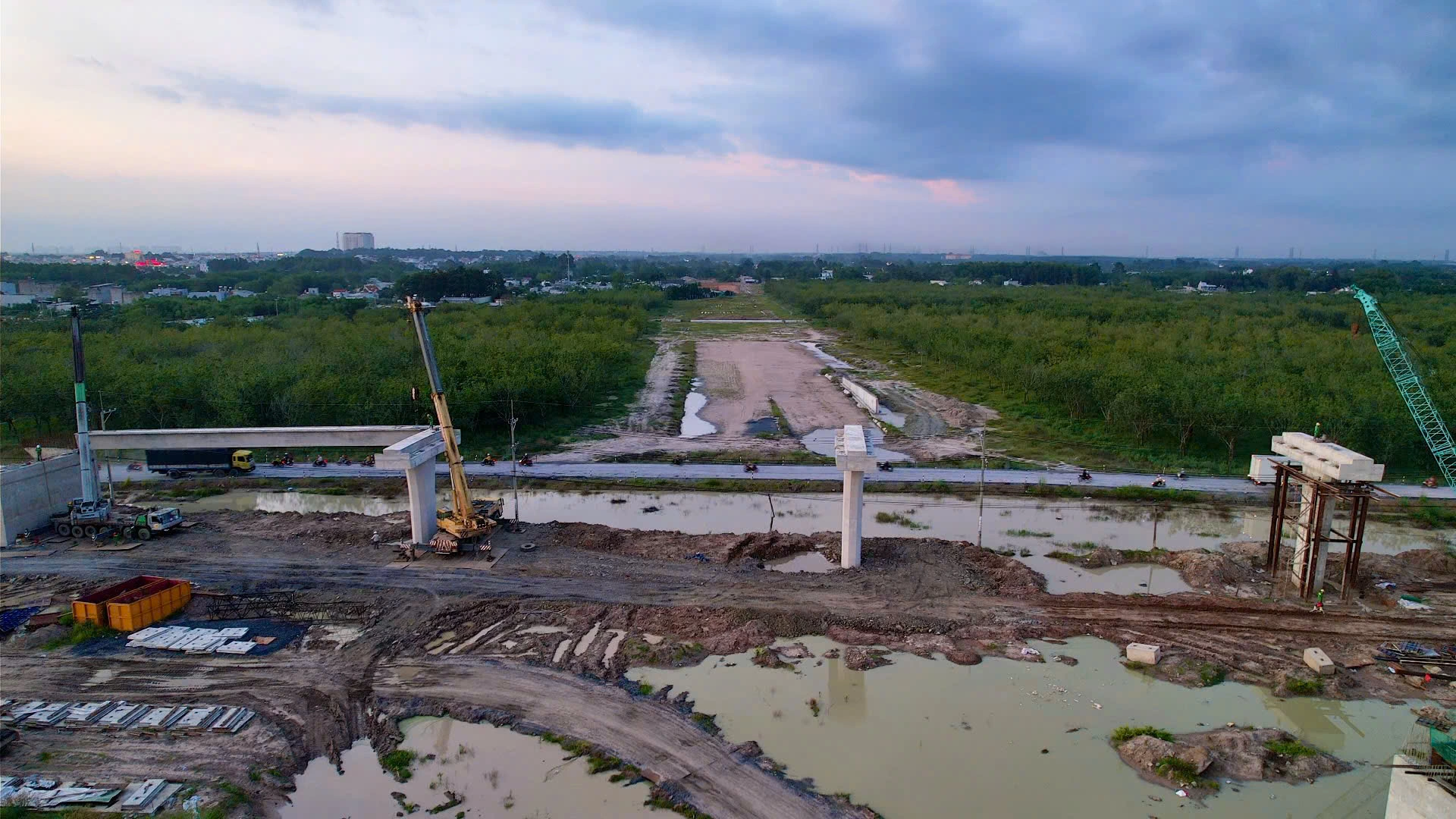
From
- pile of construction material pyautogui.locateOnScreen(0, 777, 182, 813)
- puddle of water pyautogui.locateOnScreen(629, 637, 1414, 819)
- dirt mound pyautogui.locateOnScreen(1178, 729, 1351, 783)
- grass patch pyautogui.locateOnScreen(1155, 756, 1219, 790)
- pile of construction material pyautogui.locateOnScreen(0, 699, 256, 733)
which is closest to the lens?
pile of construction material pyautogui.locateOnScreen(0, 777, 182, 813)

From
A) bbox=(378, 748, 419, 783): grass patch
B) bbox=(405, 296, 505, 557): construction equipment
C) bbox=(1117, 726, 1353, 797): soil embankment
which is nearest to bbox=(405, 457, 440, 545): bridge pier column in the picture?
bbox=(405, 296, 505, 557): construction equipment

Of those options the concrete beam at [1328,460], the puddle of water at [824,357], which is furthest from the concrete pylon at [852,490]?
the puddle of water at [824,357]

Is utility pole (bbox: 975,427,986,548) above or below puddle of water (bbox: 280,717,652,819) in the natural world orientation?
above

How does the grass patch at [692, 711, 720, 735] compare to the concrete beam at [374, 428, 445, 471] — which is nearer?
the grass patch at [692, 711, 720, 735]

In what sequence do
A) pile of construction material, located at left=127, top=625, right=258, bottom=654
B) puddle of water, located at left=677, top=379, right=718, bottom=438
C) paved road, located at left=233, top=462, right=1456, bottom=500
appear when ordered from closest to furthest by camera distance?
pile of construction material, located at left=127, top=625, right=258, bottom=654 → paved road, located at left=233, top=462, right=1456, bottom=500 → puddle of water, located at left=677, top=379, right=718, bottom=438

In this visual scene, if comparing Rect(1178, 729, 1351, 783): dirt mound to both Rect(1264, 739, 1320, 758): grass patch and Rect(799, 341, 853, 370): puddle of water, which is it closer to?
Rect(1264, 739, 1320, 758): grass patch

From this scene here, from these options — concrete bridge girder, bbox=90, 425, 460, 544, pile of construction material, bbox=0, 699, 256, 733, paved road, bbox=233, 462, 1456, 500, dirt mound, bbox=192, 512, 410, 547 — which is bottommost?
pile of construction material, bbox=0, 699, 256, 733
